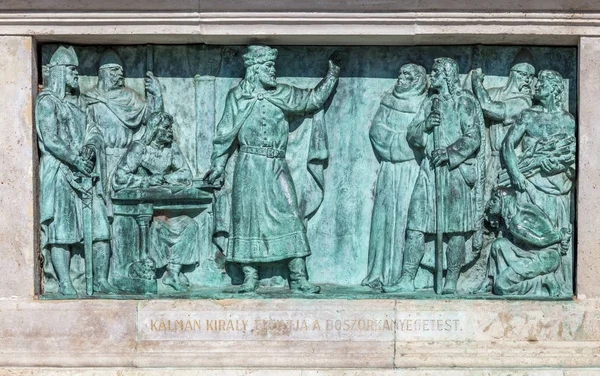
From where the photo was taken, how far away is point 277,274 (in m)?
13.0

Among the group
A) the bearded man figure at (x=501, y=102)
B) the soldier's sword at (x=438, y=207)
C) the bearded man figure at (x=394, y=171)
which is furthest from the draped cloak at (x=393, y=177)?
the bearded man figure at (x=501, y=102)

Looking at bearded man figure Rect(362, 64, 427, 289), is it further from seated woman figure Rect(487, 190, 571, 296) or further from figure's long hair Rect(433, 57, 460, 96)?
seated woman figure Rect(487, 190, 571, 296)

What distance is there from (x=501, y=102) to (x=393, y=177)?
1181 millimetres

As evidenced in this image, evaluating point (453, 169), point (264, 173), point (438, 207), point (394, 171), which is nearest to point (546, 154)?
point (453, 169)

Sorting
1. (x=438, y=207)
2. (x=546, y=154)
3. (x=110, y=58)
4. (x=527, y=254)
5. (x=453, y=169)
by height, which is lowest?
(x=527, y=254)

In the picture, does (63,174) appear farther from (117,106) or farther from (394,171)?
(394,171)

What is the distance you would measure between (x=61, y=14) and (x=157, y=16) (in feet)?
2.79

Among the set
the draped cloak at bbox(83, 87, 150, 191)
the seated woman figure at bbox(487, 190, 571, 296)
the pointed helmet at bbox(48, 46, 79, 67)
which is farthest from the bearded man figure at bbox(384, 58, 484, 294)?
the pointed helmet at bbox(48, 46, 79, 67)

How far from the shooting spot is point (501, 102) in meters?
12.9

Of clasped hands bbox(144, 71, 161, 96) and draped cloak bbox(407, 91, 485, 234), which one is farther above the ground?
clasped hands bbox(144, 71, 161, 96)

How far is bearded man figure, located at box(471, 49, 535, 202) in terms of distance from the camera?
12.9 metres

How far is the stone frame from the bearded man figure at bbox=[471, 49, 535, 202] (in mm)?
268

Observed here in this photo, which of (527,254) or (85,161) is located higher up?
(85,161)

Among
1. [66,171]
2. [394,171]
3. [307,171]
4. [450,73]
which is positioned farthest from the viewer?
[307,171]
